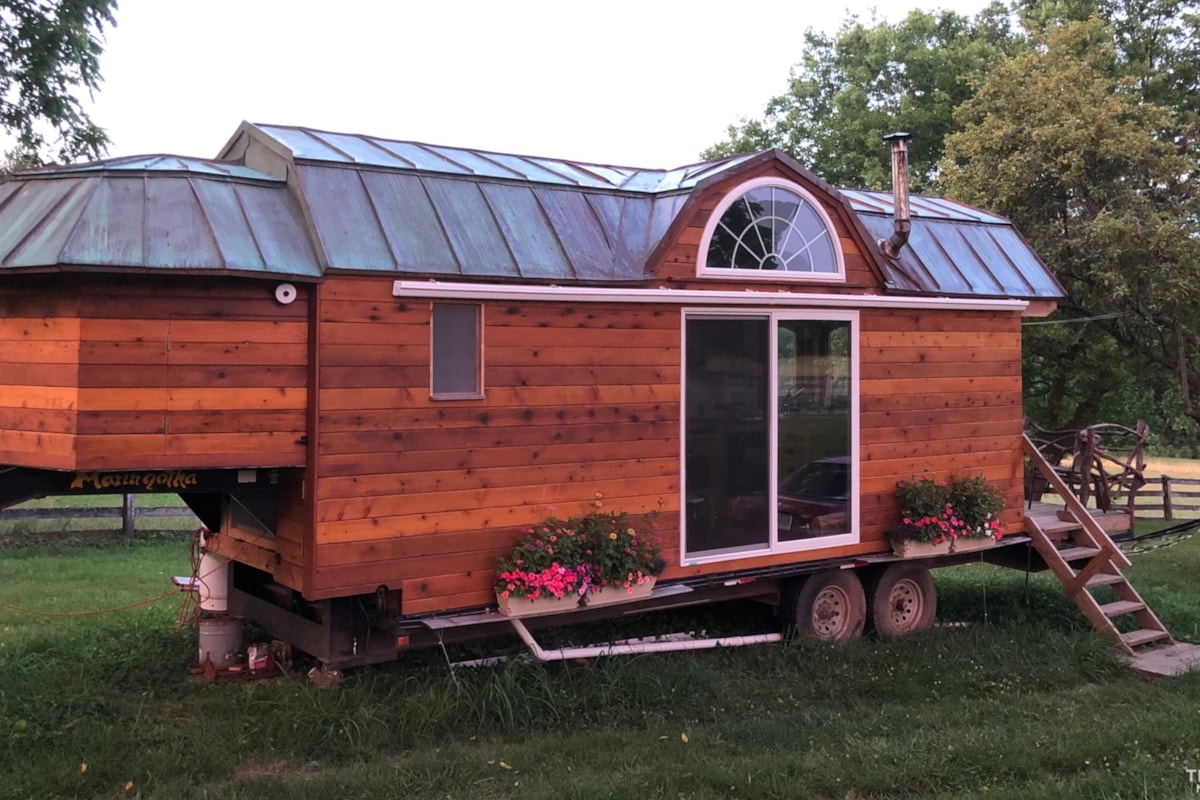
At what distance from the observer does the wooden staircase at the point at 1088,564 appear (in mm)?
8609

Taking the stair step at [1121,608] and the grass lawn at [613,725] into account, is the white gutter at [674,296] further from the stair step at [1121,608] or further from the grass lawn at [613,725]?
the stair step at [1121,608]

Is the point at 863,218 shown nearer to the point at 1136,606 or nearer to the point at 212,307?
the point at 1136,606

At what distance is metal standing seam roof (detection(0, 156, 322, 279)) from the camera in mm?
5301

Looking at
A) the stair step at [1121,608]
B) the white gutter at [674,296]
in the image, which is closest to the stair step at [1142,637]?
the stair step at [1121,608]

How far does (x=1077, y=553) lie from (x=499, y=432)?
6003 mm

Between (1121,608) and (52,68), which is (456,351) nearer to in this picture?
(1121,608)

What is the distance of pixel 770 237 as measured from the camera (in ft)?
25.1

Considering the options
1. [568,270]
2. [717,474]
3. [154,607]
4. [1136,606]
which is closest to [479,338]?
[568,270]

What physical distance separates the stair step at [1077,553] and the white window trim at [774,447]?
248 cm

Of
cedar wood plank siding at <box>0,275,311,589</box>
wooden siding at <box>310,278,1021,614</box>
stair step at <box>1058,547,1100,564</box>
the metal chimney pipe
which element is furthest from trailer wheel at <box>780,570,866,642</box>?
cedar wood plank siding at <box>0,275,311,589</box>

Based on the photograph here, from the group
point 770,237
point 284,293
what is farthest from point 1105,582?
point 284,293

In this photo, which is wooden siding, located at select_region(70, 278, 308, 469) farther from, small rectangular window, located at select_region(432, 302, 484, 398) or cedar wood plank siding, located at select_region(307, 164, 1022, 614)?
small rectangular window, located at select_region(432, 302, 484, 398)

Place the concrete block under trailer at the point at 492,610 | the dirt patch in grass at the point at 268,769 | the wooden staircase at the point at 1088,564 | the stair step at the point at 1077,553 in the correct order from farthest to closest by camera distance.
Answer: the stair step at the point at 1077,553, the wooden staircase at the point at 1088,564, the concrete block under trailer at the point at 492,610, the dirt patch in grass at the point at 268,769

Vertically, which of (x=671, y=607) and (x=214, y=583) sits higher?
(x=214, y=583)
